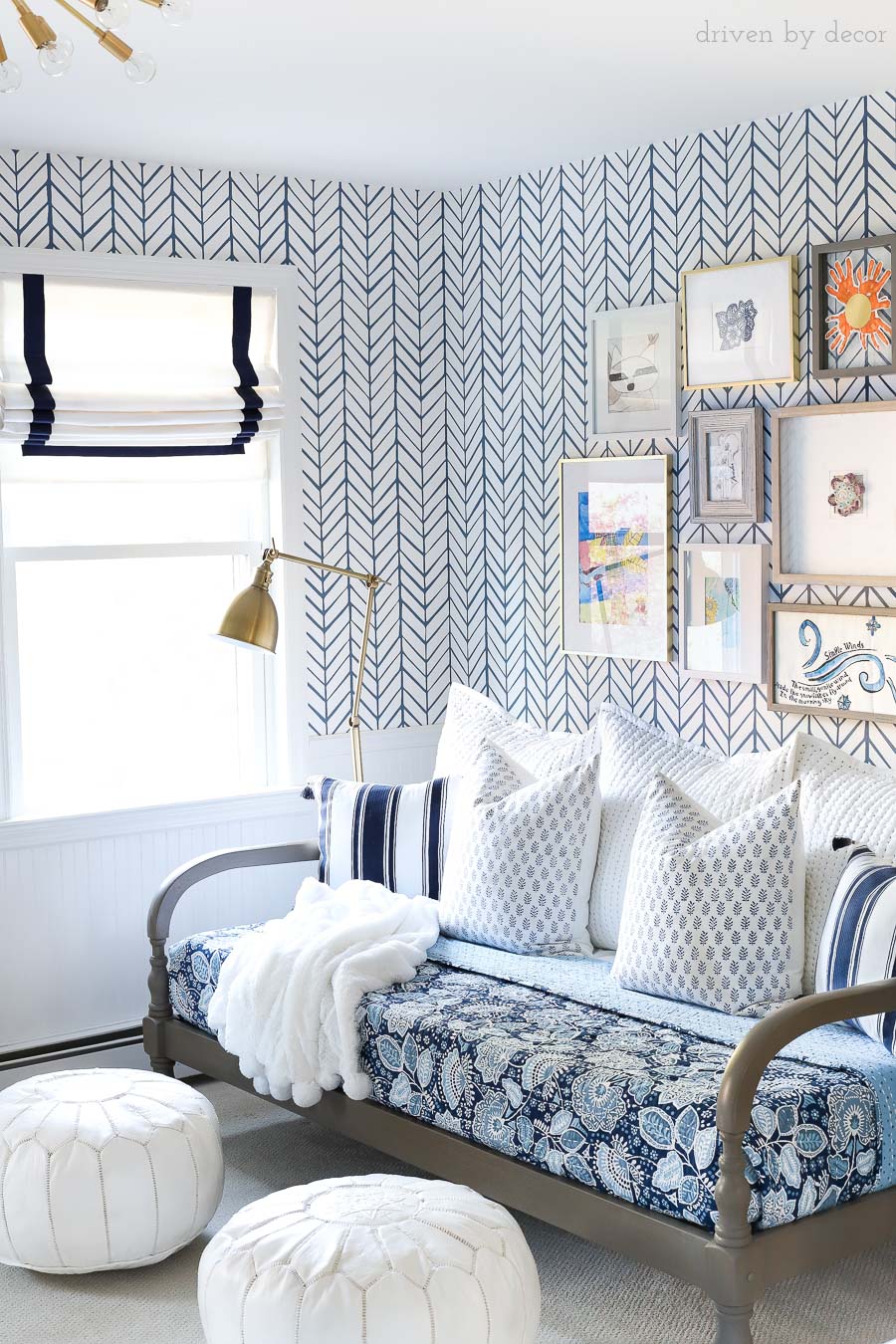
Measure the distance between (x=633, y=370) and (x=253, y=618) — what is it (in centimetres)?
126

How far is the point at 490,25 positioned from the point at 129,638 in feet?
6.72

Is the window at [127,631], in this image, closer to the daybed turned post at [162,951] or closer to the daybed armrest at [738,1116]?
the daybed turned post at [162,951]

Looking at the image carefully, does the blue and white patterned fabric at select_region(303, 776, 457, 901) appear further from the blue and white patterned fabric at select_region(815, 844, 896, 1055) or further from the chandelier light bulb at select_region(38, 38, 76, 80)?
the chandelier light bulb at select_region(38, 38, 76, 80)

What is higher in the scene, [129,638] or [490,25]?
[490,25]

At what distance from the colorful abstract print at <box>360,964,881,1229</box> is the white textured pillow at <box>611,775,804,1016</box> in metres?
0.16

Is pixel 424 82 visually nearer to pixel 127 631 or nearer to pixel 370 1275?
pixel 127 631

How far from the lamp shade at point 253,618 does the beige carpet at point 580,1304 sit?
144 cm

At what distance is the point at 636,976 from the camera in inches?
126

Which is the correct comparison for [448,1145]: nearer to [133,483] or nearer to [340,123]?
[133,483]

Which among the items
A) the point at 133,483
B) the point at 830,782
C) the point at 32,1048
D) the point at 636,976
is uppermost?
the point at 133,483

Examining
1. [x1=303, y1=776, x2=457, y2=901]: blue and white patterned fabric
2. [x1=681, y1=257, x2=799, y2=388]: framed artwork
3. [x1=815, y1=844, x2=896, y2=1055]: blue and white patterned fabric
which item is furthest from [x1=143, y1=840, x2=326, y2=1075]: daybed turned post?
[x1=681, y1=257, x2=799, y2=388]: framed artwork

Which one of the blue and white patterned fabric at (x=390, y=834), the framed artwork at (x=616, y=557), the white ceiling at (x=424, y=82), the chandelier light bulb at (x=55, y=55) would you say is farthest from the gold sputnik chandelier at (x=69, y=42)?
the framed artwork at (x=616, y=557)

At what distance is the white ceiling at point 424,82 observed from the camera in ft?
9.71

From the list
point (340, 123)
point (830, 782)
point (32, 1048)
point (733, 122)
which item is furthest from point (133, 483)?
point (830, 782)
